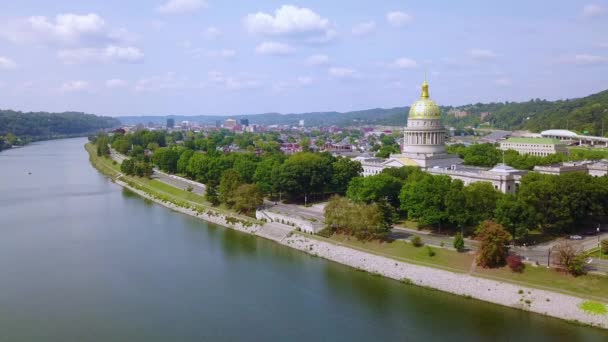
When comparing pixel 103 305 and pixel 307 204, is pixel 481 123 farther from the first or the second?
pixel 103 305

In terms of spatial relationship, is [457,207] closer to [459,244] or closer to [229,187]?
[459,244]

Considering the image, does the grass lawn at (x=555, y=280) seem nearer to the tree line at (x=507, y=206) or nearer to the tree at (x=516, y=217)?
the tree at (x=516, y=217)

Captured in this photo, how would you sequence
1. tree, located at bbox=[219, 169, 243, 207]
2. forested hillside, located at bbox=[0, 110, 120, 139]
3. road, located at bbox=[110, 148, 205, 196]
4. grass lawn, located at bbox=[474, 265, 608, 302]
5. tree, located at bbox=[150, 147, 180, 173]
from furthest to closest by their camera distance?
forested hillside, located at bbox=[0, 110, 120, 139], tree, located at bbox=[150, 147, 180, 173], road, located at bbox=[110, 148, 205, 196], tree, located at bbox=[219, 169, 243, 207], grass lawn, located at bbox=[474, 265, 608, 302]

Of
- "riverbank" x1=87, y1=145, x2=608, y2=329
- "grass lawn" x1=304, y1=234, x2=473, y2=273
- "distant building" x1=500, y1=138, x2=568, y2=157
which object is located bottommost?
"riverbank" x1=87, y1=145, x2=608, y2=329

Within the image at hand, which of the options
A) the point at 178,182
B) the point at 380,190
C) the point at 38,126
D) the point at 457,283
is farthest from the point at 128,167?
the point at 38,126

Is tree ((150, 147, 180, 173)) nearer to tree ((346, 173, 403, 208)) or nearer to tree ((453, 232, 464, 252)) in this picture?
tree ((346, 173, 403, 208))

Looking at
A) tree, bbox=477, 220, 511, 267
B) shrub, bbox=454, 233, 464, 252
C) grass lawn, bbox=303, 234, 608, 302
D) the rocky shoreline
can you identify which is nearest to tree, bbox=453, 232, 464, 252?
shrub, bbox=454, 233, 464, 252

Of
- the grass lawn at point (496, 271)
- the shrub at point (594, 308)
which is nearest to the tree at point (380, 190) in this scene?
the grass lawn at point (496, 271)
